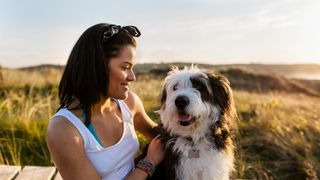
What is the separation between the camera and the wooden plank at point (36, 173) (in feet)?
13.2

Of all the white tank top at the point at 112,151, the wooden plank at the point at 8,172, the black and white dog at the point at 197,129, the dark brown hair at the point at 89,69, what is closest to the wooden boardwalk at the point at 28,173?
the wooden plank at the point at 8,172

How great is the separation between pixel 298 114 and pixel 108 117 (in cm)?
544

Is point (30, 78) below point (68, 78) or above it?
below

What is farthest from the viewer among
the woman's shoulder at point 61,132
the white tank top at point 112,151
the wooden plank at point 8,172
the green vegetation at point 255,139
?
the green vegetation at point 255,139

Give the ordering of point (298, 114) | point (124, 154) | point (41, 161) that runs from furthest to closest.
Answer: point (298, 114) < point (41, 161) < point (124, 154)

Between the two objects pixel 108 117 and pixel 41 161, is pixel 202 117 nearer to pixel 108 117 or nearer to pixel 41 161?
pixel 108 117

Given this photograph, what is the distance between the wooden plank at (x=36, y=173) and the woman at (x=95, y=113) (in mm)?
1136

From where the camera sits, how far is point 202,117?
3.21 meters

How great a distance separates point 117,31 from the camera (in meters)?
3.00

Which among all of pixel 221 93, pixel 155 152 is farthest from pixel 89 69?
pixel 221 93

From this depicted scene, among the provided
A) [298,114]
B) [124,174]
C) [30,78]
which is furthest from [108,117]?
[30,78]

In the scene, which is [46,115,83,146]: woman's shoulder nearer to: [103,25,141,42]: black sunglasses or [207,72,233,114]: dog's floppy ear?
[103,25,141,42]: black sunglasses

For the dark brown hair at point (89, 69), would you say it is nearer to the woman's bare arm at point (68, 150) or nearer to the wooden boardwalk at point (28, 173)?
the woman's bare arm at point (68, 150)

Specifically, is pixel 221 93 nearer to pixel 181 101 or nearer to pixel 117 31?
pixel 181 101
